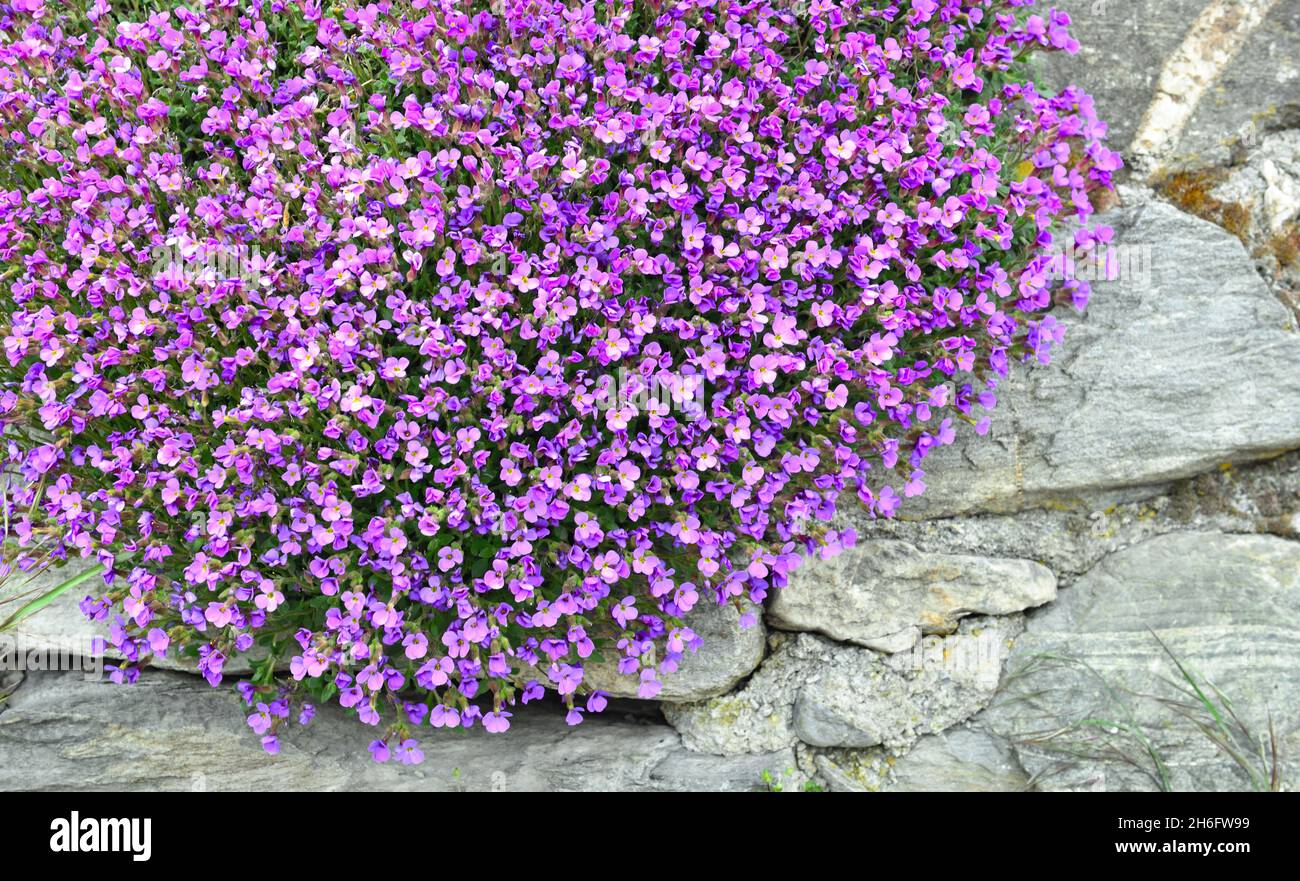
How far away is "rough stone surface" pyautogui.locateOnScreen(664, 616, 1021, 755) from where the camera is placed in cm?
380

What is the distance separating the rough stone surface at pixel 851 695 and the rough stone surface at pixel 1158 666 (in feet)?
0.40

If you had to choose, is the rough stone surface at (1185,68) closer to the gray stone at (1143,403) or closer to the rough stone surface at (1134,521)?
the gray stone at (1143,403)

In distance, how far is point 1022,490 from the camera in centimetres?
392

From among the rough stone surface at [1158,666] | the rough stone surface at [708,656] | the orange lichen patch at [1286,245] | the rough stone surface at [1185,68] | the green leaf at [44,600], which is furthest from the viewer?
the rough stone surface at [1185,68]

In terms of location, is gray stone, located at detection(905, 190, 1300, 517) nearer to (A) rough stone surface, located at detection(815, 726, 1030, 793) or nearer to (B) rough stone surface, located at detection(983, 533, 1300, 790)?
(B) rough stone surface, located at detection(983, 533, 1300, 790)

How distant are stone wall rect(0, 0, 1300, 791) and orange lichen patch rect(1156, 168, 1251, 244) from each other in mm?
140

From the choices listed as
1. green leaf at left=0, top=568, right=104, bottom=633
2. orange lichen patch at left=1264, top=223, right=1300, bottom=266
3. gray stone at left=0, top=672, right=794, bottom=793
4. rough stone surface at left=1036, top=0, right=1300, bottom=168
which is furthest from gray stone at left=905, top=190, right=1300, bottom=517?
green leaf at left=0, top=568, right=104, bottom=633

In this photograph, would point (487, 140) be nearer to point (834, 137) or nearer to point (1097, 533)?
point (834, 137)

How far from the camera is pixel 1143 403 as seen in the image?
3.92 meters

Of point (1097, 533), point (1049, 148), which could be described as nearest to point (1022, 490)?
point (1097, 533)

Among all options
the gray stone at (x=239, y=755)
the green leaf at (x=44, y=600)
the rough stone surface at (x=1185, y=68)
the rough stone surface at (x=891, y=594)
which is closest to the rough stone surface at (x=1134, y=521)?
the rough stone surface at (x=891, y=594)

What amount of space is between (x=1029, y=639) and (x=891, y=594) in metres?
0.51

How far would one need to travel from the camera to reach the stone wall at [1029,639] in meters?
3.68

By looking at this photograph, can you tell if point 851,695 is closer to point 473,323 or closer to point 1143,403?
point 1143,403
